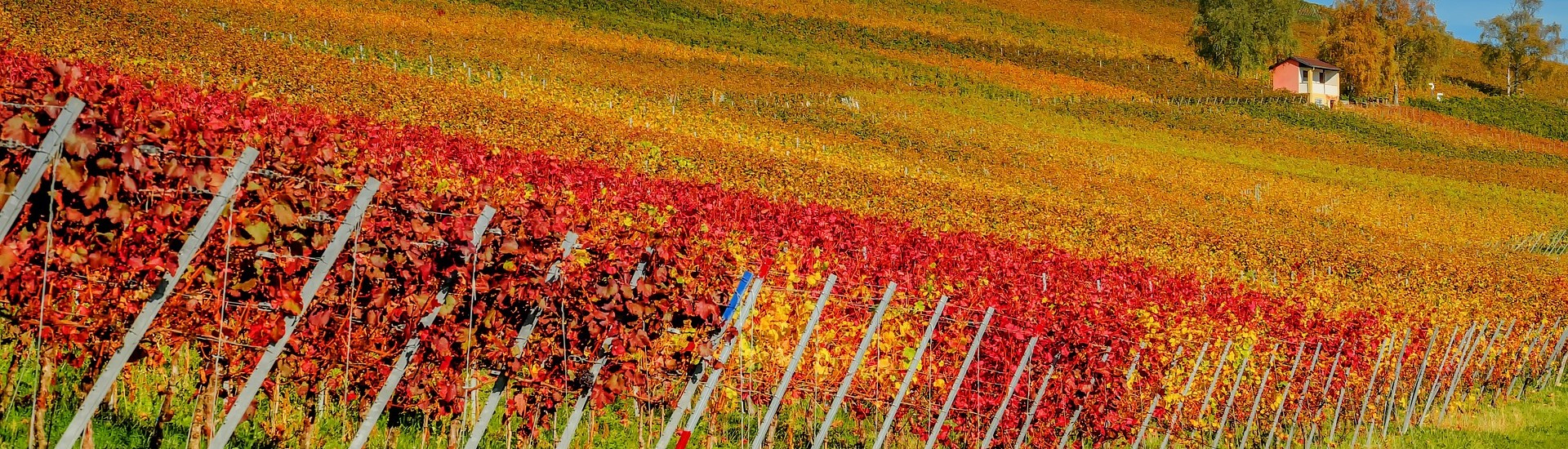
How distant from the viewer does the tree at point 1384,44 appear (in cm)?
7450

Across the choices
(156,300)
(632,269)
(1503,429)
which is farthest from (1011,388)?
(1503,429)

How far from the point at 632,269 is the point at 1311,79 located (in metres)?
76.0

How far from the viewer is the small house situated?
237 ft

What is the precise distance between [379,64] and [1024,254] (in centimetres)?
2394

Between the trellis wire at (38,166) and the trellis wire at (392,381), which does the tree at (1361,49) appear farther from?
the trellis wire at (38,166)

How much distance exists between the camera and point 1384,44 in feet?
244

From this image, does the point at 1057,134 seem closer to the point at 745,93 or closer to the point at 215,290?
the point at 745,93

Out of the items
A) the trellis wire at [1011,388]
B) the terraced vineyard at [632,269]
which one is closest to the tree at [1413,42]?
the terraced vineyard at [632,269]

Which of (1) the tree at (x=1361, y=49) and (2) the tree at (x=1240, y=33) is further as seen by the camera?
(2) the tree at (x=1240, y=33)

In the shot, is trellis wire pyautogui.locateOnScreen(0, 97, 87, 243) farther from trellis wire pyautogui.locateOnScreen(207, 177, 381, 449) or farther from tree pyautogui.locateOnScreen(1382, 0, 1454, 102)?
tree pyautogui.locateOnScreen(1382, 0, 1454, 102)

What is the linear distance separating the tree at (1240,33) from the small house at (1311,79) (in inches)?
137

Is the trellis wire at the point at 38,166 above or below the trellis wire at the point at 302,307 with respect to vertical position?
above

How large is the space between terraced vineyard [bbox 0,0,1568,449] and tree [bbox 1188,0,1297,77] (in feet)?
115

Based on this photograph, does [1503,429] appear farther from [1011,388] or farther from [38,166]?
[38,166]
